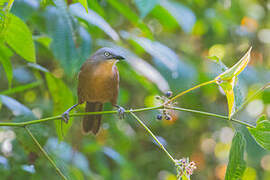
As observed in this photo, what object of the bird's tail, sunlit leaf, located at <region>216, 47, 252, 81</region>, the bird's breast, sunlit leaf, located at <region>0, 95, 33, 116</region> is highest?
the bird's breast

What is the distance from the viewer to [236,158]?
1.38m

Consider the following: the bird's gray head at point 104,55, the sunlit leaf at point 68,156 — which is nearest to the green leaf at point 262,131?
the bird's gray head at point 104,55

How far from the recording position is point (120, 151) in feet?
13.3

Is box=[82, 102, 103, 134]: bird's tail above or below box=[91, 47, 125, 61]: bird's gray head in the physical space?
below

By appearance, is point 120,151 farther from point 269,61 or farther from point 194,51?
point 269,61

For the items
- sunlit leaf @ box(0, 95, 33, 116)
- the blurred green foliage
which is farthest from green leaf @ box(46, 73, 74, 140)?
sunlit leaf @ box(0, 95, 33, 116)

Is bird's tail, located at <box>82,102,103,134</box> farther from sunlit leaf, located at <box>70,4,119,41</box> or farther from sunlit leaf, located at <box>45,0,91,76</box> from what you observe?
sunlit leaf, located at <box>70,4,119,41</box>

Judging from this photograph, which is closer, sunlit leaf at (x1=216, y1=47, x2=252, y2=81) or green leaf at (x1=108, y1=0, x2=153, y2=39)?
sunlit leaf at (x1=216, y1=47, x2=252, y2=81)

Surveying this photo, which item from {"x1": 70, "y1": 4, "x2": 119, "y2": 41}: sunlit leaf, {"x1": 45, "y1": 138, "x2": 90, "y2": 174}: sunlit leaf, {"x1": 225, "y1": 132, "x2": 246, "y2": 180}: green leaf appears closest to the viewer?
{"x1": 225, "y1": 132, "x2": 246, "y2": 180}: green leaf

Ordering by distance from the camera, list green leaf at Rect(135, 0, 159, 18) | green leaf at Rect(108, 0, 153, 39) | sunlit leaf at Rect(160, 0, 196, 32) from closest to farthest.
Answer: green leaf at Rect(135, 0, 159, 18) < green leaf at Rect(108, 0, 153, 39) < sunlit leaf at Rect(160, 0, 196, 32)

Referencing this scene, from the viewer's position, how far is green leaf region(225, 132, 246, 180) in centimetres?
137

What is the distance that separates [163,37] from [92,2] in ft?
8.45

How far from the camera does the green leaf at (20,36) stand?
159 cm

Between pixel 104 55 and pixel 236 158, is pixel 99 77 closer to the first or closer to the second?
pixel 104 55
